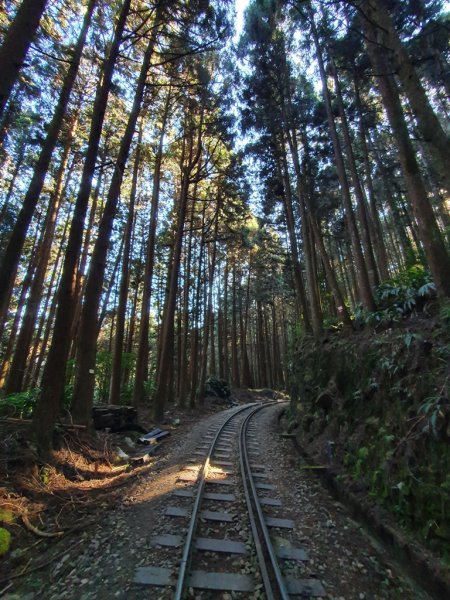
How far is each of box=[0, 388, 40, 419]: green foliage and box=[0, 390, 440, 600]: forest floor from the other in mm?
1194

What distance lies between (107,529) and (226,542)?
5.29 ft

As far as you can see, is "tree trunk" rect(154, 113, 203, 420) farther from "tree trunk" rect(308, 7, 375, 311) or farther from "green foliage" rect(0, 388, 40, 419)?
"green foliage" rect(0, 388, 40, 419)

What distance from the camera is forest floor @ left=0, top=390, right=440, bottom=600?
10.5ft

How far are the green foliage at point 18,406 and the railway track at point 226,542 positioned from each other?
3.56 metres

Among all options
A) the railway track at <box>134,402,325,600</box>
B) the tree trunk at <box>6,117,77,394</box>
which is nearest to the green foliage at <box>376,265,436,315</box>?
the railway track at <box>134,402,325,600</box>

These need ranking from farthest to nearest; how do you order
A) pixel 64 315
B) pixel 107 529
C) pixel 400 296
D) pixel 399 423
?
pixel 400 296, pixel 64 315, pixel 399 423, pixel 107 529

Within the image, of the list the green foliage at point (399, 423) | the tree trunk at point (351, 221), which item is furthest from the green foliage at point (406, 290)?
A: the tree trunk at point (351, 221)

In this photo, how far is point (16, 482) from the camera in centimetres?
460

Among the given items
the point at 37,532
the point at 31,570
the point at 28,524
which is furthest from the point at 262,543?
the point at 28,524

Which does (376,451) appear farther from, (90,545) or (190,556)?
(90,545)

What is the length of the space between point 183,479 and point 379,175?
657 inches

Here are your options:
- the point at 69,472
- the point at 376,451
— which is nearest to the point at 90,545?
the point at 69,472

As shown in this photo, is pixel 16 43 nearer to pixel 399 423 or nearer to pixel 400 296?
pixel 399 423

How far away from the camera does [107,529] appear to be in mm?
4195
